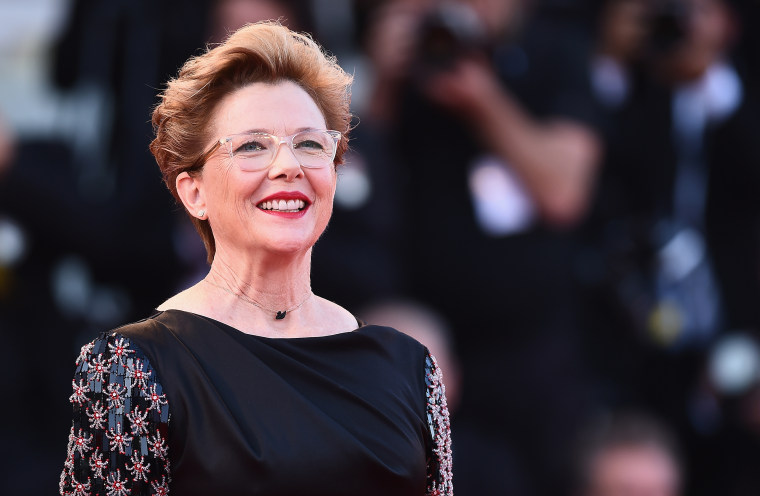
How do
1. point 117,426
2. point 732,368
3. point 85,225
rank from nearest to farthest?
point 117,426 < point 85,225 < point 732,368

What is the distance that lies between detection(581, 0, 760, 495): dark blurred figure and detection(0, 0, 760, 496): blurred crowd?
0.4 inches

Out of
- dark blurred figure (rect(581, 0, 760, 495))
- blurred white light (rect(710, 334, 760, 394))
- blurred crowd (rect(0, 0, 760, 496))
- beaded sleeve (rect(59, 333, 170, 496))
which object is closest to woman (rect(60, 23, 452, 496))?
beaded sleeve (rect(59, 333, 170, 496))

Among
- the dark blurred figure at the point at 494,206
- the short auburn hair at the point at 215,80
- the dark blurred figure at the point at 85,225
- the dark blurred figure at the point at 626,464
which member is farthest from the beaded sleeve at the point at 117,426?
the dark blurred figure at the point at 626,464

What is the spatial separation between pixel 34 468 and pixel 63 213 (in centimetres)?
92

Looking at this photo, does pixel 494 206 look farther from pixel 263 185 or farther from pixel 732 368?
pixel 263 185

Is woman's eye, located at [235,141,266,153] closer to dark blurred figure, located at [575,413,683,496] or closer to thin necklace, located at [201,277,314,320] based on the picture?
thin necklace, located at [201,277,314,320]

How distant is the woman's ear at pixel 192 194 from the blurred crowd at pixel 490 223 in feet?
7.32

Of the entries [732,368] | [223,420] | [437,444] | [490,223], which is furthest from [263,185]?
[732,368]

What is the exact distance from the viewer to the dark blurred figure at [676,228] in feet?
17.9

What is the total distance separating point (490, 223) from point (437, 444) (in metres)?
2.64

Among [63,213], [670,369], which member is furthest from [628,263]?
Answer: [63,213]

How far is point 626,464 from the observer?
4.81 m

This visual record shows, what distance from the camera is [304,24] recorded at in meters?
5.01

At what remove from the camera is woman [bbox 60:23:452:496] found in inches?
83.1
